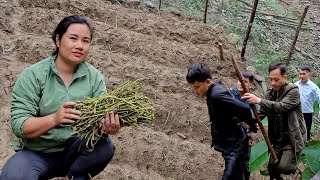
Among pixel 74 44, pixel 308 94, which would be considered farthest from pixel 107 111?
pixel 308 94

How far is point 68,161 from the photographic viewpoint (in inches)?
100

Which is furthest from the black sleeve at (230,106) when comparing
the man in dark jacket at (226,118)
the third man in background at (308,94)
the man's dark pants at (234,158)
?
the third man in background at (308,94)

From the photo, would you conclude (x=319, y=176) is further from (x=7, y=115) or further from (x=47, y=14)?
(x=47, y=14)

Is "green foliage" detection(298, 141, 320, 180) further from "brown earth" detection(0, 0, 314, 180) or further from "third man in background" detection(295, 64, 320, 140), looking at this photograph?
"third man in background" detection(295, 64, 320, 140)

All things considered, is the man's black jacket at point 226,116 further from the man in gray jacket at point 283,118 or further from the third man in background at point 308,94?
the third man in background at point 308,94

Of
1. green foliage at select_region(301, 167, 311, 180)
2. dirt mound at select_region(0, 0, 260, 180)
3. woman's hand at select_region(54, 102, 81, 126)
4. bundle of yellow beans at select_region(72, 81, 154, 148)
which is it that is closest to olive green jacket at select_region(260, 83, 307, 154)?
green foliage at select_region(301, 167, 311, 180)

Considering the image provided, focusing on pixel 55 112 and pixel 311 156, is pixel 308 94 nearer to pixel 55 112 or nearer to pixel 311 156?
pixel 311 156

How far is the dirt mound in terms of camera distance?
15.9 ft

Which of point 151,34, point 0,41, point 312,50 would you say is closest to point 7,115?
point 0,41

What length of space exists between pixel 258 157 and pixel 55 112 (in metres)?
2.50

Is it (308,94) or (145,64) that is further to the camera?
(145,64)

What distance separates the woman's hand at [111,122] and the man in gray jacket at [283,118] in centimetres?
162

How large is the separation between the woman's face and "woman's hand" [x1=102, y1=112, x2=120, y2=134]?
466 millimetres

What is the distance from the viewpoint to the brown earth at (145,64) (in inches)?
191
